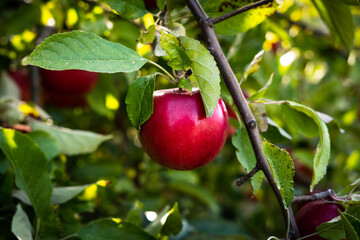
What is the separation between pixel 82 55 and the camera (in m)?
0.58

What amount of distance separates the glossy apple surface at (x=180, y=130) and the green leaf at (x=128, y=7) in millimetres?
162

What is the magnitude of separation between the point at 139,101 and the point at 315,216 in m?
0.40

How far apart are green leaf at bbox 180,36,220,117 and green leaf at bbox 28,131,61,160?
49cm

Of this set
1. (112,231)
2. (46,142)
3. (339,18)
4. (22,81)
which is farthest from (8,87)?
(339,18)

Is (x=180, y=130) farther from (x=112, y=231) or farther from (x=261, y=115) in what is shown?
(x=112, y=231)

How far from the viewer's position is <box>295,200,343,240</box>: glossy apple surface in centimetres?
74

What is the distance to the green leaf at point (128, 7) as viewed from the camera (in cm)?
72

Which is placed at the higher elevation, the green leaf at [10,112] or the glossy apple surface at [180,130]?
the glossy apple surface at [180,130]

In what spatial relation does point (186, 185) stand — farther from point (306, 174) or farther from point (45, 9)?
point (45, 9)

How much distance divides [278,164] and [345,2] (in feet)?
1.53

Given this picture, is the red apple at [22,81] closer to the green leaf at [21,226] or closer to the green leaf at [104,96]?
the green leaf at [104,96]

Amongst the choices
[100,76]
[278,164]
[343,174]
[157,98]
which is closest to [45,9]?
[100,76]

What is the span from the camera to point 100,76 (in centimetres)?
166

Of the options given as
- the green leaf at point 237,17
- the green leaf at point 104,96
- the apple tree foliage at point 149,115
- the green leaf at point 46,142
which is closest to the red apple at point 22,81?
the apple tree foliage at point 149,115
